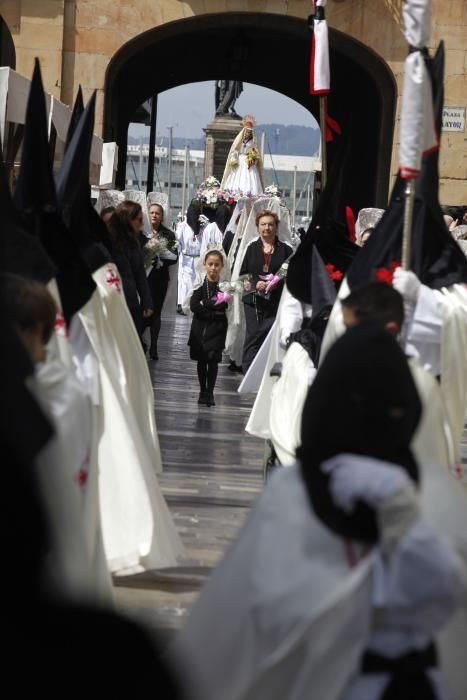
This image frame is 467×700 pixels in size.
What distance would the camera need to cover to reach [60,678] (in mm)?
1960

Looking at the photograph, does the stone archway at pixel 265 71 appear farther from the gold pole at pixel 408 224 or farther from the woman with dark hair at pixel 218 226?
the gold pole at pixel 408 224

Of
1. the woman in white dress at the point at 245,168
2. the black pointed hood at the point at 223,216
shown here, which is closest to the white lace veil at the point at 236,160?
the woman in white dress at the point at 245,168

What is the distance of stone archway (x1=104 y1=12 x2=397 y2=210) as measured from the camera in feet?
65.7

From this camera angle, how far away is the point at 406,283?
635cm

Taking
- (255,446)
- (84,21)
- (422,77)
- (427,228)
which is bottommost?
(255,446)

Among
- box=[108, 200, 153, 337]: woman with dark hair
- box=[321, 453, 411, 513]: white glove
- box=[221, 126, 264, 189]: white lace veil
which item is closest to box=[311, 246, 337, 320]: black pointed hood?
box=[108, 200, 153, 337]: woman with dark hair

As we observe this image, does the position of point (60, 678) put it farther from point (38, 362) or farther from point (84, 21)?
point (84, 21)

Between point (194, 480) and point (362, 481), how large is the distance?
571 cm

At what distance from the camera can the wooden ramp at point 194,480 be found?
613 centimetres

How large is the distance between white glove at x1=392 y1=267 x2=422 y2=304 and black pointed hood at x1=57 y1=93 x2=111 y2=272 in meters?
1.61

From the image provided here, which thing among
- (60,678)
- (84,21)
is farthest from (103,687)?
(84,21)

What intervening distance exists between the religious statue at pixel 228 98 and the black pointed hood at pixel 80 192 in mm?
27700

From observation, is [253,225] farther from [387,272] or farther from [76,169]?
[387,272]

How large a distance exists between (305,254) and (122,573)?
248 cm
